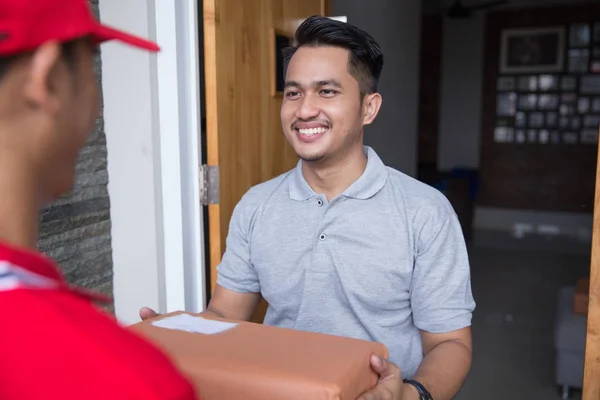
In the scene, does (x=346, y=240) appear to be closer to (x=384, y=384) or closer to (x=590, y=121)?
(x=384, y=384)

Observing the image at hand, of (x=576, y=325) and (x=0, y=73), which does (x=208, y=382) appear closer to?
(x=0, y=73)

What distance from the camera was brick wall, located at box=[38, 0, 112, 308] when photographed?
5.81ft

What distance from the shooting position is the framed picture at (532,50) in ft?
21.5

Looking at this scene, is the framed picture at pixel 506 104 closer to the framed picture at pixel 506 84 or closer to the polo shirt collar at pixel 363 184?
the framed picture at pixel 506 84

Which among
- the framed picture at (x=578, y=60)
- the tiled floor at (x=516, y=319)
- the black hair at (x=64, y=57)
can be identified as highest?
the framed picture at (x=578, y=60)

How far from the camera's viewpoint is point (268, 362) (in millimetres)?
820

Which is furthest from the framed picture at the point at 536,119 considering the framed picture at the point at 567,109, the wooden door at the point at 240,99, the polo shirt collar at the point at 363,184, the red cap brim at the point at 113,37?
the red cap brim at the point at 113,37

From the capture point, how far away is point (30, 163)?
1.61 feet

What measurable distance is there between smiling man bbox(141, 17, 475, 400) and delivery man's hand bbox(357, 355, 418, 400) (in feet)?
1.04

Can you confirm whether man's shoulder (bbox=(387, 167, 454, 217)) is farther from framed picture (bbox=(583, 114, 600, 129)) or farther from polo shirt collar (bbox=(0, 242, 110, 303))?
framed picture (bbox=(583, 114, 600, 129))

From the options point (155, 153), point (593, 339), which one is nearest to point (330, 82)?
point (155, 153)

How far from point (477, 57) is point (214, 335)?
6748mm

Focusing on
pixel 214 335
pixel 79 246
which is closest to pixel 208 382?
pixel 214 335

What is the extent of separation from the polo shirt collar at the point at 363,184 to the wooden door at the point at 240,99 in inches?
17.8
